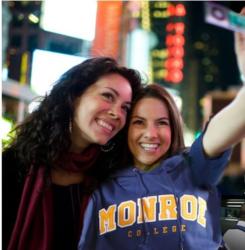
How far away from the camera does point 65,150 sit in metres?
0.94

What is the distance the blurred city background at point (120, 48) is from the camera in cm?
125

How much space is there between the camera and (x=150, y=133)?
2.86 feet

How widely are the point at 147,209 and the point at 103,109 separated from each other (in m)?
0.26

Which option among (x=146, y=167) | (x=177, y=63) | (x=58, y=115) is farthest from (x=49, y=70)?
(x=177, y=63)

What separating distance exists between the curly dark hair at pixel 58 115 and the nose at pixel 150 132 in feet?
0.45

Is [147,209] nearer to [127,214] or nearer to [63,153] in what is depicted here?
[127,214]

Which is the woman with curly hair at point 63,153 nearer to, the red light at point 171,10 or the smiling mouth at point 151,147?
the smiling mouth at point 151,147

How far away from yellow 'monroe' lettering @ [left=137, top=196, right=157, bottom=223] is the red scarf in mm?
138

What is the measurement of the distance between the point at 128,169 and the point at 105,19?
304 inches

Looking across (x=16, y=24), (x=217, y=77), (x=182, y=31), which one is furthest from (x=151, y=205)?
(x=217, y=77)

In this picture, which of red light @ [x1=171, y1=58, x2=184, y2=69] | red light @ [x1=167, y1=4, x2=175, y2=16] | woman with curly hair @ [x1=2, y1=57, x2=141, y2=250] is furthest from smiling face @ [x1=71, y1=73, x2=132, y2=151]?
red light @ [x1=171, y1=58, x2=184, y2=69]

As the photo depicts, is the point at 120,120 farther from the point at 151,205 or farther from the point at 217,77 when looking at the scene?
the point at 217,77

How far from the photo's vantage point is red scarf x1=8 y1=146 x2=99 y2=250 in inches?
33.6

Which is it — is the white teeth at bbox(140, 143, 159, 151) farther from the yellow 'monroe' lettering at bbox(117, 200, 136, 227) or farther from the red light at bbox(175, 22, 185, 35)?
the red light at bbox(175, 22, 185, 35)
